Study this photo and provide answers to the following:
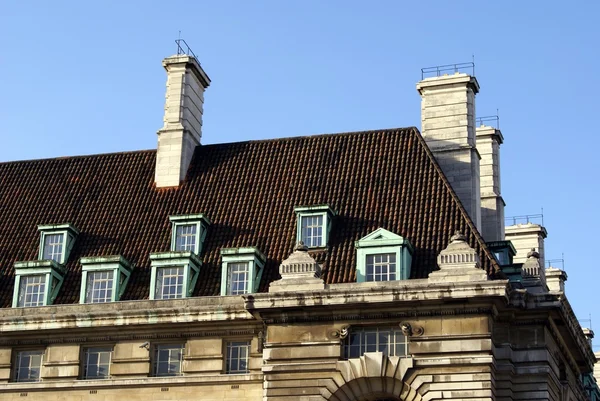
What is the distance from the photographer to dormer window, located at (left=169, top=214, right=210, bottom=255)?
45344mm

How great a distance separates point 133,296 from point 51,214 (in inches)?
288

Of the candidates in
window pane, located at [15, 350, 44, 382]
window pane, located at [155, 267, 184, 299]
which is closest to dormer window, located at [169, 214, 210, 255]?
window pane, located at [155, 267, 184, 299]

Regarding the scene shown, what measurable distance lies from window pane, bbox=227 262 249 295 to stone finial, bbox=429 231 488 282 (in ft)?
22.8

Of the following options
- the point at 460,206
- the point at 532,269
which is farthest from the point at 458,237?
the point at 460,206

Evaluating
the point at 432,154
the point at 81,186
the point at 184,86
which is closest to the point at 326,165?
the point at 432,154

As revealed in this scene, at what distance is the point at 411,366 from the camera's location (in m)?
39.3

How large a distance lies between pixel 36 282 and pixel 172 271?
534cm

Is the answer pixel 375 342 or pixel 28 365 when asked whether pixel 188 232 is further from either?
pixel 375 342

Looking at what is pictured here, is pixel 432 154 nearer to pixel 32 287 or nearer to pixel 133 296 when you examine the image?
pixel 133 296

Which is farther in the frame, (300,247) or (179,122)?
(179,122)

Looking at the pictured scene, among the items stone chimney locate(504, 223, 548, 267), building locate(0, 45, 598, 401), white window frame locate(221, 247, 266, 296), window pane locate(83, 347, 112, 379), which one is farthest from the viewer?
stone chimney locate(504, 223, 548, 267)

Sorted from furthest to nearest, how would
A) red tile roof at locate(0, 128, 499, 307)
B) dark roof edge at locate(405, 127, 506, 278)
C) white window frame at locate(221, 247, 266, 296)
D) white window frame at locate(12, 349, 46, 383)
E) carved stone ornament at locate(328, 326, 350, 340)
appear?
red tile roof at locate(0, 128, 499, 307)
white window frame at locate(12, 349, 46, 383)
white window frame at locate(221, 247, 266, 296)
dark roof edge at locate(405, 127, 506, 278)
carved stone ornament at locate(328, 326, 350, 340)

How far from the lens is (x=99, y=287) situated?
44.5 metres

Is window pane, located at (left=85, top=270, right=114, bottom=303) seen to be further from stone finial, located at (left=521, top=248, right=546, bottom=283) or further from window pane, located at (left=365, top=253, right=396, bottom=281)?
stone finial, located at (left=521, top=248, right=546, bottom=283)
